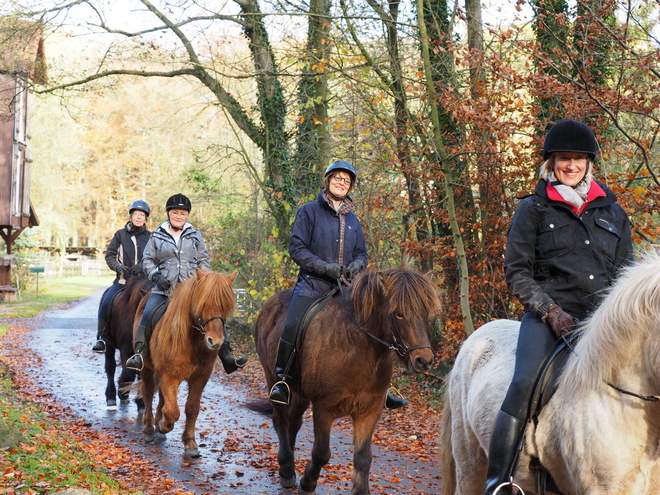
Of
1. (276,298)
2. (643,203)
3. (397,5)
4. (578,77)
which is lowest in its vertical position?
(276,298)

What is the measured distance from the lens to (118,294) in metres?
11.4

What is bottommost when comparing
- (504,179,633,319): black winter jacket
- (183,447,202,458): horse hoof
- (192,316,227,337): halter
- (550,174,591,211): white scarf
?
(183,447,202,458): horse hoof

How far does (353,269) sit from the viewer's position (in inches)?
263

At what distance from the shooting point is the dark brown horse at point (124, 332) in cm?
1016

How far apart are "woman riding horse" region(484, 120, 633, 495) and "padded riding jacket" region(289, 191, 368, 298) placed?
2933mm

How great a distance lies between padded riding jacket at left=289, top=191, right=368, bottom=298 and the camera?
678cm

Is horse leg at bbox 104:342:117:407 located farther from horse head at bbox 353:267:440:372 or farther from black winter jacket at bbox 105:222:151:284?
horse head at bbox 353:267:440:372

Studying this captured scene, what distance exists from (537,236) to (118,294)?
8.71 metres

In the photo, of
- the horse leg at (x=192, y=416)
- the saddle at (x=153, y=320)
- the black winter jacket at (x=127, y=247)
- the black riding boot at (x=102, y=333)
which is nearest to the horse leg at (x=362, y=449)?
the horse leg at (x=192, y=416)

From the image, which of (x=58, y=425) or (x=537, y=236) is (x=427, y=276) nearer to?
(x=537, y=236)

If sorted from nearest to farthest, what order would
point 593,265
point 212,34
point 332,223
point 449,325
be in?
point 593,265
point 332,223
point 449,325
point 212,34

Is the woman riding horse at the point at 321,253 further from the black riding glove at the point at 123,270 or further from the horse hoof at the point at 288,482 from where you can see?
the black riding glove at the point at 123,270

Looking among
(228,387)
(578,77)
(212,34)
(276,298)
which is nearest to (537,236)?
(276,298)

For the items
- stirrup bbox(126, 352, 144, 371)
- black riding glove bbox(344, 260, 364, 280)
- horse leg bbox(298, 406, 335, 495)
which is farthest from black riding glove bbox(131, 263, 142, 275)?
horse leg bbox(298, 406, 335, 495)
